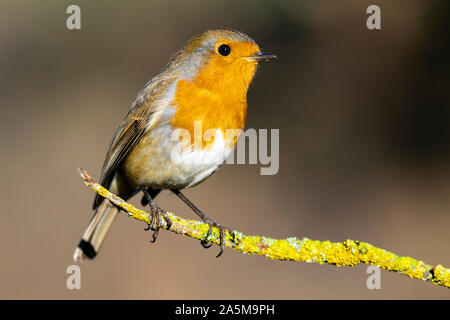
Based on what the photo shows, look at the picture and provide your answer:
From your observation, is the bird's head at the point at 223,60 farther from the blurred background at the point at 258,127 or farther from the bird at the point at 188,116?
the blurred background at the point at 258,127

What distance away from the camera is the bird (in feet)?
10.2

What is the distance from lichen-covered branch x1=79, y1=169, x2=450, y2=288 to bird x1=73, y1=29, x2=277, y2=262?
1.52 ft

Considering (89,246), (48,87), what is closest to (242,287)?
(89,246)

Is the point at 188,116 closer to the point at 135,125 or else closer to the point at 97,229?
the point at 135,125

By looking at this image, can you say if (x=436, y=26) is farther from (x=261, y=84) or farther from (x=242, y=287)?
(x=242, y=287)

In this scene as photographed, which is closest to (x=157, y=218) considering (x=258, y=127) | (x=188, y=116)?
(x=188, y=116)

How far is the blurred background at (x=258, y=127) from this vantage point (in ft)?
17.2

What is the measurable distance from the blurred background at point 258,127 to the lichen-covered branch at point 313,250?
8.64 ft

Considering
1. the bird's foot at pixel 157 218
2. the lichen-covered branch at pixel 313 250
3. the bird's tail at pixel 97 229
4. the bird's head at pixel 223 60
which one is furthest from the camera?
the bird's tail at pixel 97 229

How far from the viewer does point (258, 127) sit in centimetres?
583

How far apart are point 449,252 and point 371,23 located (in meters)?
2.62

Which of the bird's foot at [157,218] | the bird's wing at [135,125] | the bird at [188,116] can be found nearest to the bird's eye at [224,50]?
the bird at [188,116]

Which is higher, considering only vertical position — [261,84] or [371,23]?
[371,23]

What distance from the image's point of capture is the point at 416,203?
18.3ft
